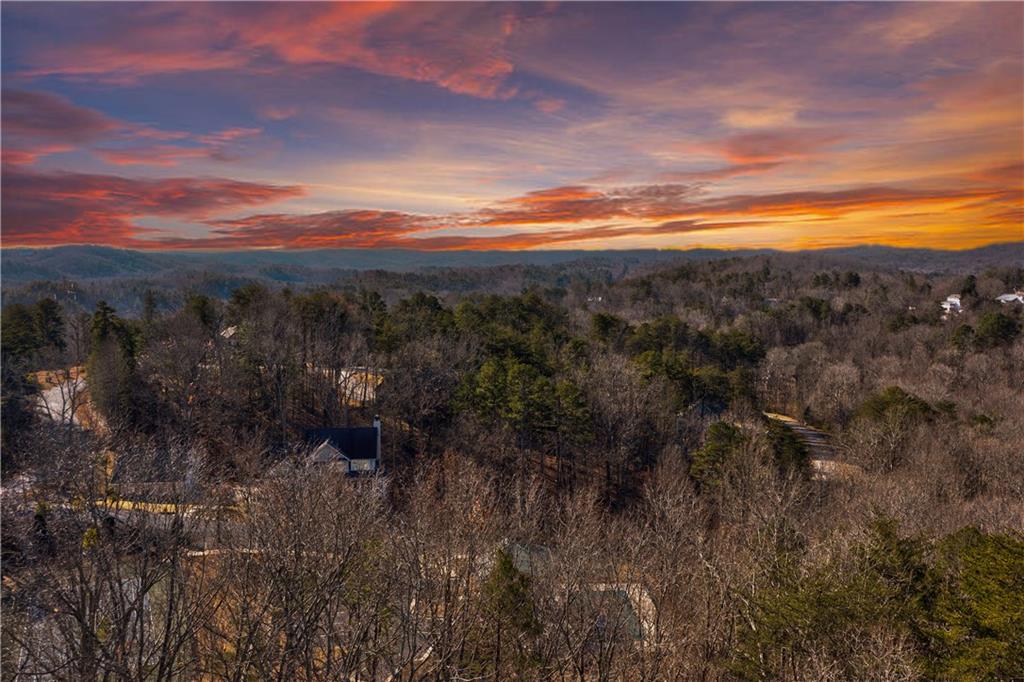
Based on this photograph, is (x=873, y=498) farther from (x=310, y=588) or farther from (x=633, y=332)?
(x=633, y=332)

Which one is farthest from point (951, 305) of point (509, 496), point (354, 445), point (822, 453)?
point (354, 445)

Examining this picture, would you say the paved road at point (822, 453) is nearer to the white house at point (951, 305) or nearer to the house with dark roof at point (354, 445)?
the house with dark roof at point (354, 445)

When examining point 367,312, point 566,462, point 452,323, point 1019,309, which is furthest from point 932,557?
point 1019,309

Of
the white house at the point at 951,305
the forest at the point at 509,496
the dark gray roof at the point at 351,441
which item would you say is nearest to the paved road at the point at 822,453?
the forest at the point at 509,496

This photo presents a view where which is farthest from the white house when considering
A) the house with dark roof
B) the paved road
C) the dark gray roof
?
the dark gray roof

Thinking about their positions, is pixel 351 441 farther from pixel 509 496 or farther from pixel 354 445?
pixel 509 496

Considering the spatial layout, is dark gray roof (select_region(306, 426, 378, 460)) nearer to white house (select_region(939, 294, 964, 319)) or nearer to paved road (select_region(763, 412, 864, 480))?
paved road (select_region(763, 412, 864, 480))
